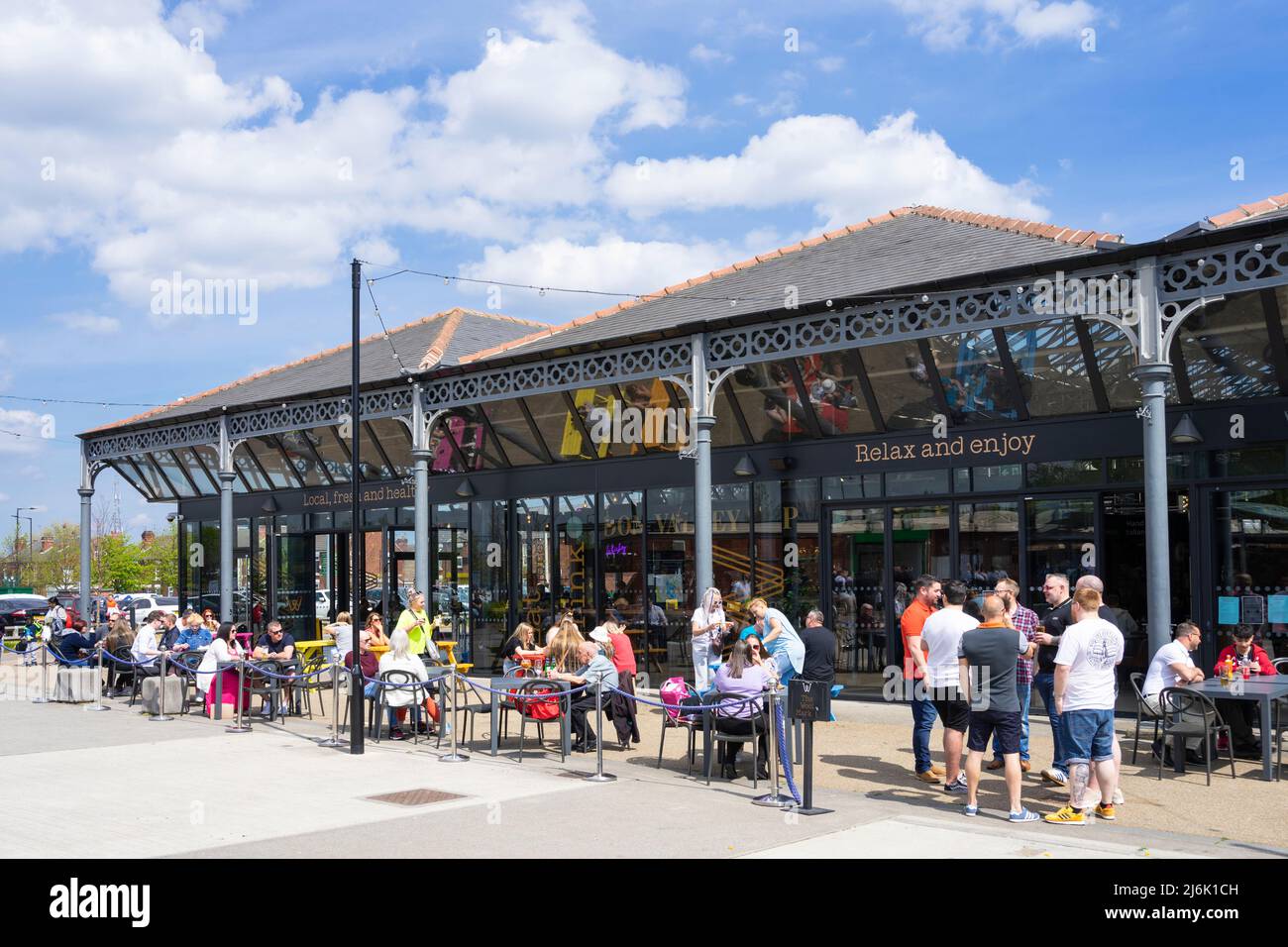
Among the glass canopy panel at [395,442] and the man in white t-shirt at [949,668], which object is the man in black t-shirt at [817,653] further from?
the glass canopy panel at [395,442]

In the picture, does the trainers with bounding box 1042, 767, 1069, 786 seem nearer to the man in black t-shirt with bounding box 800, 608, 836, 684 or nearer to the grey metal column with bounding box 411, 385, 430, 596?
the man in black t-shirt with bounding box 800, 608, 836, 684

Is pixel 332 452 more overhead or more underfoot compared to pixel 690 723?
more overhead

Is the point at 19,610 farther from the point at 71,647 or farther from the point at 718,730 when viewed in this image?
the point at 718,730

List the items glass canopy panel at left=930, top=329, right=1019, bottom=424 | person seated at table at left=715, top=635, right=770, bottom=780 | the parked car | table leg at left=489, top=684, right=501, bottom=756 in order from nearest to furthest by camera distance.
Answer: person seated at table at left=715, top=635, right=770, bottom=780
table leg at left=489, top=684, right=501, bottom=756
glass canopy panel at left=930, top=329, right=1019, bottom=424
the parked car

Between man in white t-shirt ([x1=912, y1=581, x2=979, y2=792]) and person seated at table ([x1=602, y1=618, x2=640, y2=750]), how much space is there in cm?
390

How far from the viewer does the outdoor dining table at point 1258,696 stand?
10234mm

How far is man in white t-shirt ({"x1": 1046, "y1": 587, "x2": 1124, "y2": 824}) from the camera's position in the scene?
866 centimetres

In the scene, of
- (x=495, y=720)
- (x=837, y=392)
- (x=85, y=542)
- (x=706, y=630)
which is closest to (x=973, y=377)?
(x=837, y=392)

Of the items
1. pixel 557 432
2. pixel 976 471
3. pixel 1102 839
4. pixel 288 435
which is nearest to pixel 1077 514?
pixel 976 471

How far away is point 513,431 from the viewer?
69.2 feet

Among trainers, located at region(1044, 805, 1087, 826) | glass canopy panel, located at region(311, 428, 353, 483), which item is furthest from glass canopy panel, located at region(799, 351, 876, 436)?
glass canopy panel, located at region(311, 428, 353, 483)

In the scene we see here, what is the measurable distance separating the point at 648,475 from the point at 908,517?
458 cm

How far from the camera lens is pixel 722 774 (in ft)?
36.1

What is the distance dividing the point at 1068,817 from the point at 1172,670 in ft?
10.1
